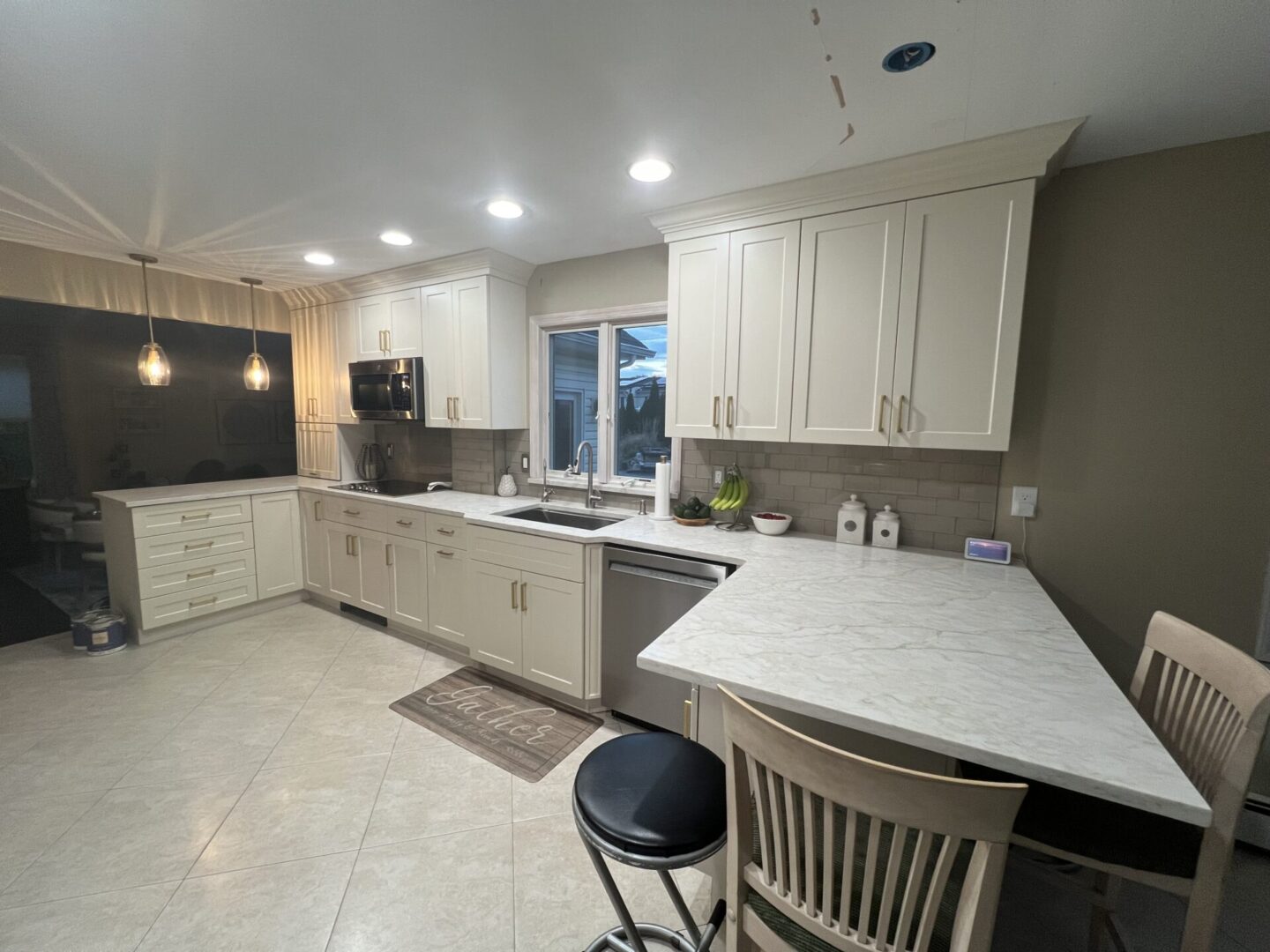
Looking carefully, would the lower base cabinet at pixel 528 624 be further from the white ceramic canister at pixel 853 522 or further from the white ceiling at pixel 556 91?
the white ceiling at pixel 556 91

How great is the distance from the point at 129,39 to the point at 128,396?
10.4ft

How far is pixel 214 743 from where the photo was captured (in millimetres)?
2201

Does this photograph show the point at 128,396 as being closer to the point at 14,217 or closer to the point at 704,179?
the point at 14,217

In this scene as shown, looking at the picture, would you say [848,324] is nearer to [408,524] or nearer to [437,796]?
[437,796]

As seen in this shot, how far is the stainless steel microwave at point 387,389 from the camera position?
330cm

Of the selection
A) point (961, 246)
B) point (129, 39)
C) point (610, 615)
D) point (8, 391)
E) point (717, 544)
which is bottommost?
point (610, 615)

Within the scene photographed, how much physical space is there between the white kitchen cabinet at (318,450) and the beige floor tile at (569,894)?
3.39 meters

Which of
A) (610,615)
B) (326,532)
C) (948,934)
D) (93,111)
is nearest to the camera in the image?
(948,934)

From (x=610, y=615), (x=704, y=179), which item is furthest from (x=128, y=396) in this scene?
(x=704, y=179)

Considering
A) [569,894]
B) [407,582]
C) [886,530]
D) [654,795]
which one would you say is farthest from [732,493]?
[407,582]

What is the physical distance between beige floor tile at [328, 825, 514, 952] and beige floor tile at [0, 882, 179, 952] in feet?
1.88

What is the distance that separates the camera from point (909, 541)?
85.4 inches

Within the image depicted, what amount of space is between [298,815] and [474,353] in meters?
2.46

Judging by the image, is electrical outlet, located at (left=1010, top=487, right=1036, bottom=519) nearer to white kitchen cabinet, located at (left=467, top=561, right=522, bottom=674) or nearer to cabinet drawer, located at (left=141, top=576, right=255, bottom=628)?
white kitchen cabinet, located at (left=467, top=561, right=522, bottom=674)
